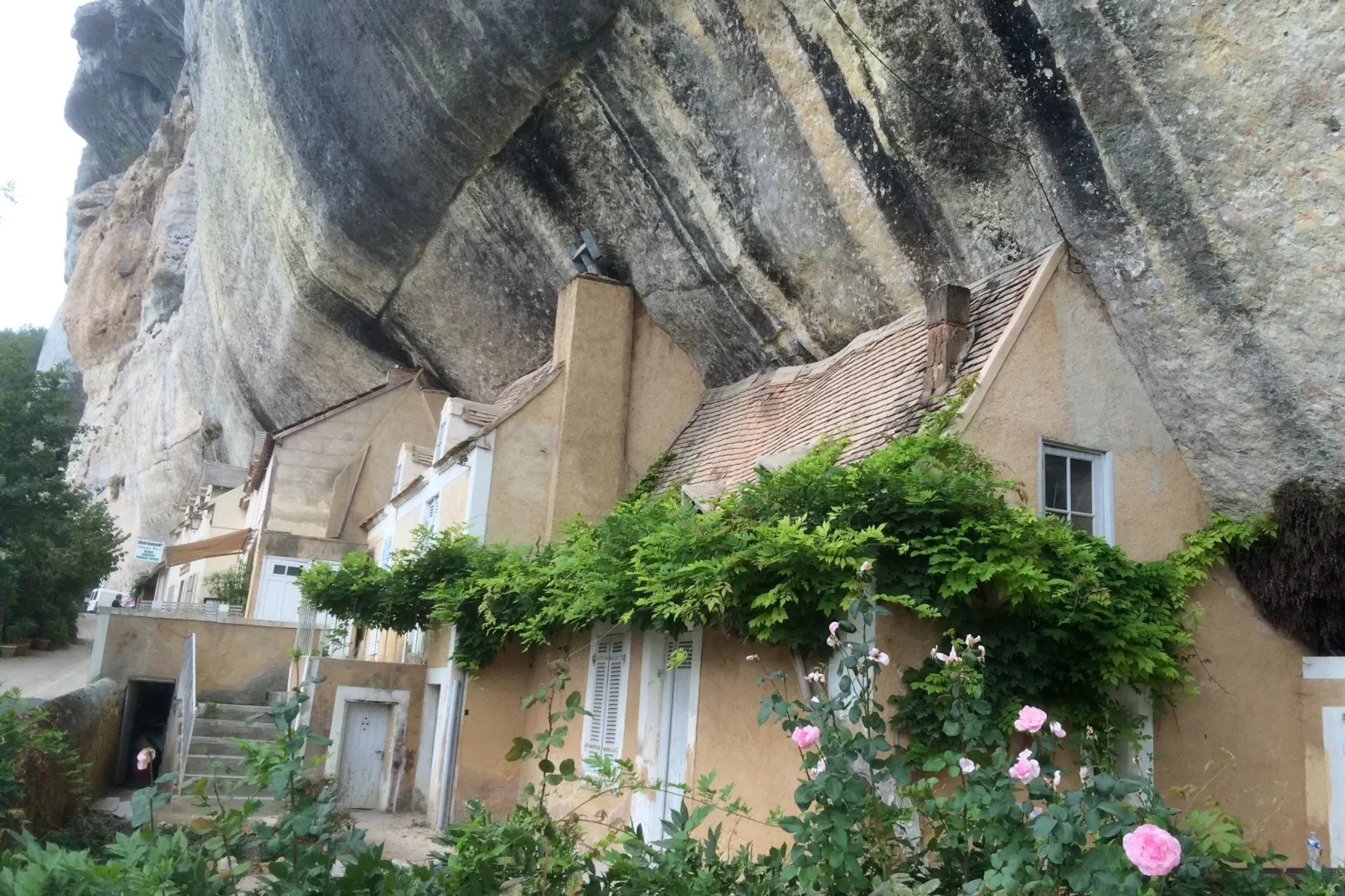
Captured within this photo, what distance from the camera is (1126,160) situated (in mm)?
8539

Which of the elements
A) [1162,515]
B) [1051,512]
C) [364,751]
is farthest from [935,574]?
[364,751]

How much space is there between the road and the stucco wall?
16.2ft

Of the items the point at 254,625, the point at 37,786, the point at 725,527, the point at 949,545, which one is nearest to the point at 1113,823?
the point at 949,545

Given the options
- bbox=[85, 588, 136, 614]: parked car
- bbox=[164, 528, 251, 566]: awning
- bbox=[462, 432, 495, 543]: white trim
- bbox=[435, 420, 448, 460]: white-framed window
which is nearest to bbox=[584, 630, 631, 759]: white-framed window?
bbox=[462, 432, 495, 543]: white trim

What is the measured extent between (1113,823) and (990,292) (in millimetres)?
7034

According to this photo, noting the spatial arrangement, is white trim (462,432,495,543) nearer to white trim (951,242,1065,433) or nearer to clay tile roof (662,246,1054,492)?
clay tile roof (662,246,1054,492)

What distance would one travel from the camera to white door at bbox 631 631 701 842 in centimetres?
→ 996

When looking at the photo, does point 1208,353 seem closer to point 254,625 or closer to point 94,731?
point 94,731

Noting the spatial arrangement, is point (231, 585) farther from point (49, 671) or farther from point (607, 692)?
point (607, 692)

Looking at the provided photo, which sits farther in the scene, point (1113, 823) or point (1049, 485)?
point (1049, 485)

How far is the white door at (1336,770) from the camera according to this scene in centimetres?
884

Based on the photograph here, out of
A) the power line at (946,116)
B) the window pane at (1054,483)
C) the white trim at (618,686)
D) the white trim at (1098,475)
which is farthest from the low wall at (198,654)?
the power line at (946,116)

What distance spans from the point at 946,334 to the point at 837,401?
172cm

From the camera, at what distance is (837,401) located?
36.1 feet
